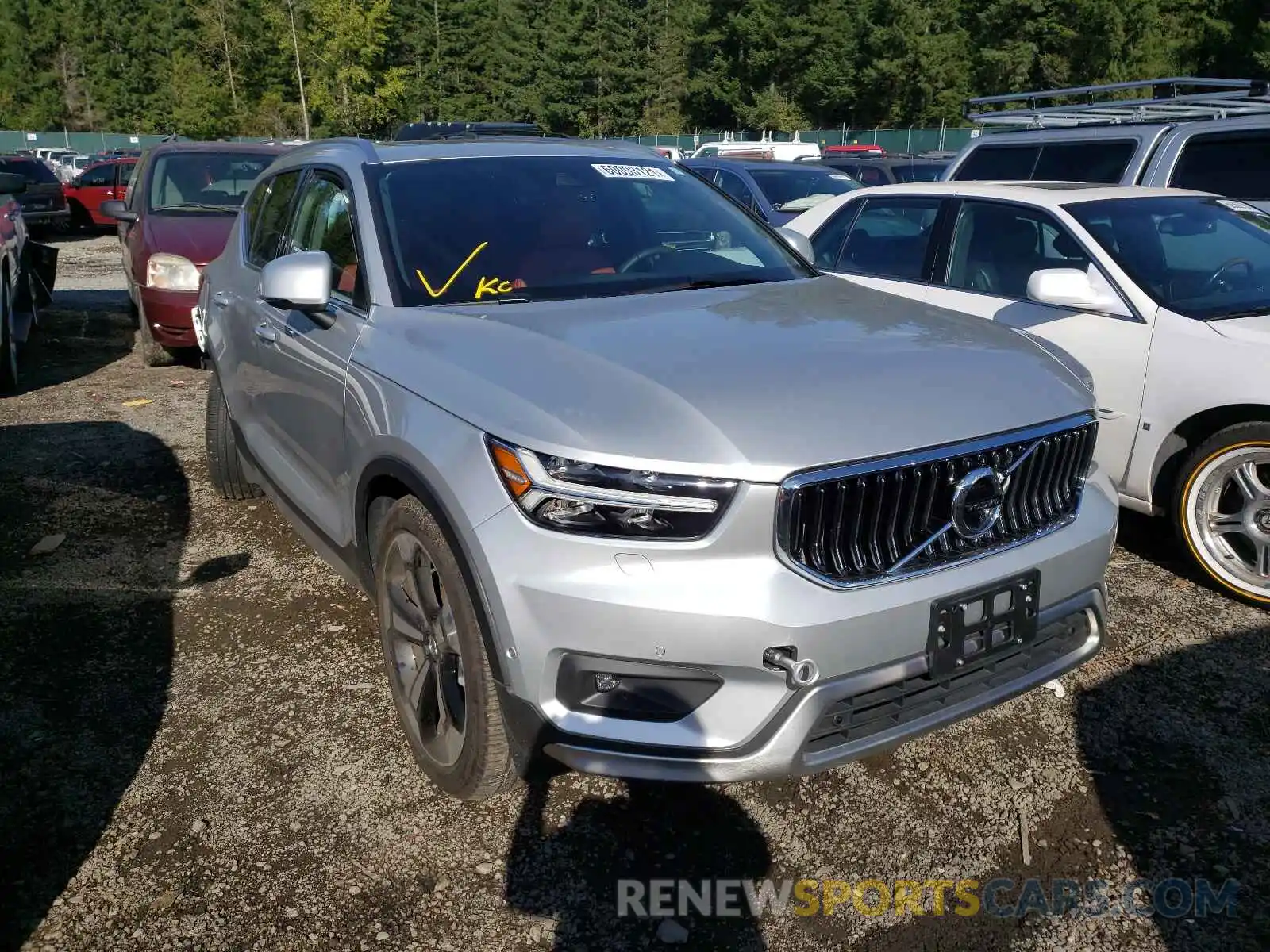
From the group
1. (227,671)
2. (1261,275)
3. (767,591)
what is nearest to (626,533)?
(767,591)

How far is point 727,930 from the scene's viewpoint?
251 cm

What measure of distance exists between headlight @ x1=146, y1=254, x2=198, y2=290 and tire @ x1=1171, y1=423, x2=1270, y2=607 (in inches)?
270

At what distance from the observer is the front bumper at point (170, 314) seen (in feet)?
25.9

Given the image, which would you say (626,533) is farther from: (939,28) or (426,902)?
(939,28)

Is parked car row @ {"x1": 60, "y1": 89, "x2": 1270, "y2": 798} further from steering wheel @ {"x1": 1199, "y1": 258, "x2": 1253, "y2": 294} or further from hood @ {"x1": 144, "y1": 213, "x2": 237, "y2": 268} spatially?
hood @ {"x1": 144, "y1": 213, "x2": 237, "y2": 268}

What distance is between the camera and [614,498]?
2.32m

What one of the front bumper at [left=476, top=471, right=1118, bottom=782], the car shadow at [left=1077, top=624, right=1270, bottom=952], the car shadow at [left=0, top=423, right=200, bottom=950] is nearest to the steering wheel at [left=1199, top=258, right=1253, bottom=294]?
the car shadow at [left=1077, top=624, right=1270, bottom=952]

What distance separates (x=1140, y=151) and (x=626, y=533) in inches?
258

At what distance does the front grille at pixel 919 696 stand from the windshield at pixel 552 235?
159 centimetres

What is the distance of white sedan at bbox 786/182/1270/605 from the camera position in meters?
4.21

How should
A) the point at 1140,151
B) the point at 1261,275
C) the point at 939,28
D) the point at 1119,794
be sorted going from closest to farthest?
the point at 1119,794
the point at 1261,275
the point at 1140,151
the point at 939,28

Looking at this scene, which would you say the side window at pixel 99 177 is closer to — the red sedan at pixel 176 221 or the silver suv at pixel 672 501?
the red sedan at pixel 176 221

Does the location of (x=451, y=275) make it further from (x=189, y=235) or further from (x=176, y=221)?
(x=176, y=221)

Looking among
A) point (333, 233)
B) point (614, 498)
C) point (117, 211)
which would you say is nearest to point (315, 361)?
point (333, 233)
